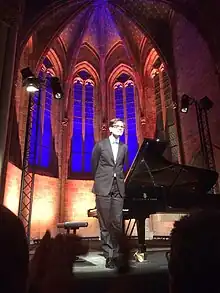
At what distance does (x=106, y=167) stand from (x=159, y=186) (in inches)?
53.6

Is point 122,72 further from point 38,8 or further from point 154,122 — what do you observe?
point 38,8

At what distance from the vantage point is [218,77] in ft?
25.6

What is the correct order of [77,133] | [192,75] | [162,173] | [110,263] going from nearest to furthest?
1. [110,263]
2. [162,173]
3. [192,75]
4. [77,133]

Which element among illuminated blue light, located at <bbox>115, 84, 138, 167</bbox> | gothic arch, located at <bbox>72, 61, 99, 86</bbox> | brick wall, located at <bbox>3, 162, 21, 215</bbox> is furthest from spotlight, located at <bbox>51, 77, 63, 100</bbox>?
gothic arch, located at <bbox>72, 61, 99, 86</bbox>

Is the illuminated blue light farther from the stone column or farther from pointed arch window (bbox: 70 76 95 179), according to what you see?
the stone column

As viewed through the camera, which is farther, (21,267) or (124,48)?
(124,48)

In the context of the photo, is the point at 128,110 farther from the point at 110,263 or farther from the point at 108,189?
the point at 110,263

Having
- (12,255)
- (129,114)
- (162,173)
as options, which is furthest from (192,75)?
(12,255)

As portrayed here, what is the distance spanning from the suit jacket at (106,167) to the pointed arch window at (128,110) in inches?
344

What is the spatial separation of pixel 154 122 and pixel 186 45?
3439mm

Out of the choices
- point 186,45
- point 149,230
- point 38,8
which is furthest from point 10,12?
point 149,230

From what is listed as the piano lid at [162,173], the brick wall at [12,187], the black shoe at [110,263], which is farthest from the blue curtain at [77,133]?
the black shoe at [110,263]

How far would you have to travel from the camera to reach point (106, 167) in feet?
10.8

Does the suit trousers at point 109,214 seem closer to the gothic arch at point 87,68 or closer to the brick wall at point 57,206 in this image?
the brick wall at point 57,206
